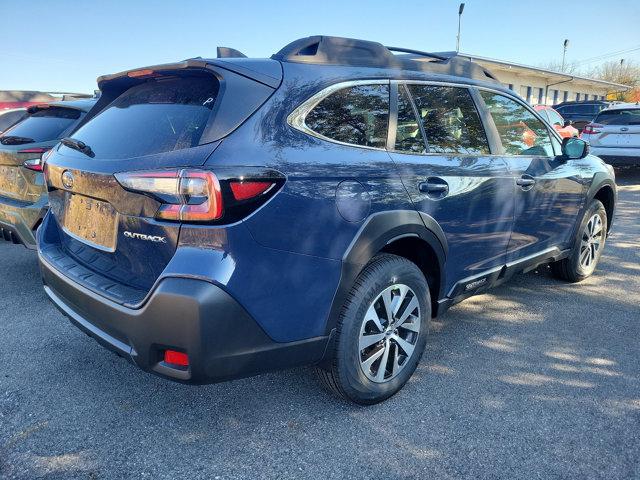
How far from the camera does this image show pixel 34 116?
481 cm

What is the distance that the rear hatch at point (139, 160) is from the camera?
201 cm

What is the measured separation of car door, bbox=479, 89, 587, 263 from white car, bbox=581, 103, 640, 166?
7.94m

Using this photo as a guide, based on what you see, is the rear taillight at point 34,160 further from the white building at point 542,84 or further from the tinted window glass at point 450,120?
the white building at point 542,84

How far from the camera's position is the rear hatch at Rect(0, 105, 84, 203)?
4.28m

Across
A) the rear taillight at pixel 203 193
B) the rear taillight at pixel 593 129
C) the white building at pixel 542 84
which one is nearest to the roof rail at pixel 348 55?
the rear taillight at pixel 203 193

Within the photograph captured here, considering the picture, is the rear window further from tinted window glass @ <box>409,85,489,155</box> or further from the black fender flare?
the black fender flare

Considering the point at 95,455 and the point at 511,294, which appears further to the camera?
the point at 511,294

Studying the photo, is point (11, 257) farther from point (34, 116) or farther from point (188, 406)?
point (188, 406)

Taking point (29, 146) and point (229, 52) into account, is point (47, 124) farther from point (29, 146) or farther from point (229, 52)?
point (229, 52)

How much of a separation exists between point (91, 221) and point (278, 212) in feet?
3.35

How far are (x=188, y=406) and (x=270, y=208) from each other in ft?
4.31

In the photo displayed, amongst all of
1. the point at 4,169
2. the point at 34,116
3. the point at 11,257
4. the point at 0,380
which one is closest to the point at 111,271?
the point at 0,380

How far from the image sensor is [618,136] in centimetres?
1087

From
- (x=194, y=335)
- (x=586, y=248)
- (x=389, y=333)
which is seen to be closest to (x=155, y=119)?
(x=194, y=335)
